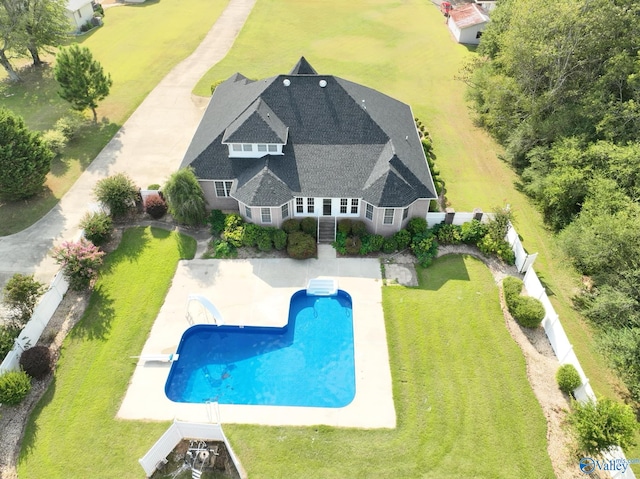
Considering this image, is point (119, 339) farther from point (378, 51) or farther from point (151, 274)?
point (378, 51)

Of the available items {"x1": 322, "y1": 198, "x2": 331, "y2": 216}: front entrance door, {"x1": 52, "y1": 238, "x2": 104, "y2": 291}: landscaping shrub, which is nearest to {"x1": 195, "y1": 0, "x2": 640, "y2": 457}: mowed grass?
{"x1": 322, "y1": 198, "x2": 331, "y2": 216}: front entrance door

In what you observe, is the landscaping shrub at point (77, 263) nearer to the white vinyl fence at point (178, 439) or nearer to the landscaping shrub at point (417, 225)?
the white vinyl fence at point (178, 439)

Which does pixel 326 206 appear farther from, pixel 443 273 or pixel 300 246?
pixel 443 273

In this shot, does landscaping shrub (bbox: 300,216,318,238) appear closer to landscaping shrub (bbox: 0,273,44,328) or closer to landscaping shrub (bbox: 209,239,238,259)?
landscaping shrub (bbox: 209,239,238,259)

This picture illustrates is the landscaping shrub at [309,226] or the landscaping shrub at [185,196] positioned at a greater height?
the landscaping shrub at [185,196]

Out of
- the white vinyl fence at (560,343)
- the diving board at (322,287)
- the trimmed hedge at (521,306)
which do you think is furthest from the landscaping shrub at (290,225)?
the white vinyl fence at (560,343)

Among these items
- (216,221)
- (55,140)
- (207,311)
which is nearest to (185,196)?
(216,221)
